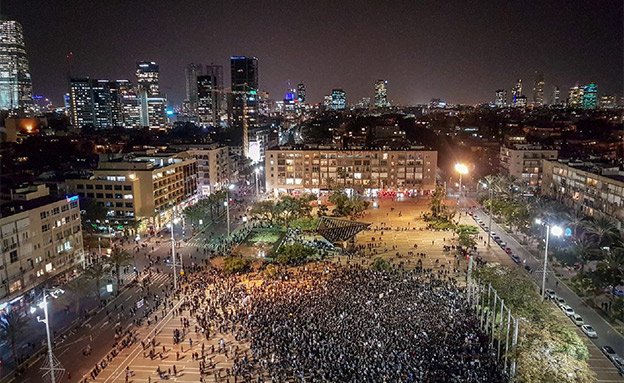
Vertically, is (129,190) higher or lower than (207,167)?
lower

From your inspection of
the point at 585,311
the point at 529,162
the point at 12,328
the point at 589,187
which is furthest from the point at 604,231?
the point at 12,328

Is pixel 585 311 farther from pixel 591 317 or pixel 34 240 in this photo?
pixel 34 240

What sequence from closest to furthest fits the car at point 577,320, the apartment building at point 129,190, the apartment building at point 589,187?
1. the car at point 577,320
2. the apartment building at point 589,187
3. the apartment building at point 129,190

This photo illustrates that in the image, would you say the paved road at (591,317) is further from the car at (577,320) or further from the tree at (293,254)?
the tree at (293,254)

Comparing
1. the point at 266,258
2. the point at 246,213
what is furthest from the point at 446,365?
the point at 246,213

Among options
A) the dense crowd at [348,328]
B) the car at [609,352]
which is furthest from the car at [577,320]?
the dense crowd at [348,328]

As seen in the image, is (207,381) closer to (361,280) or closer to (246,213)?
(361,280)

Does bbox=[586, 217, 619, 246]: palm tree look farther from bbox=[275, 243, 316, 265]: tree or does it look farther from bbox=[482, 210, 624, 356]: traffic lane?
bbox=[275, 243, 316, 265]: tree
